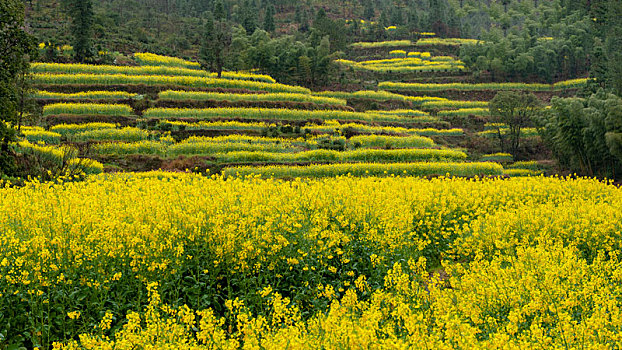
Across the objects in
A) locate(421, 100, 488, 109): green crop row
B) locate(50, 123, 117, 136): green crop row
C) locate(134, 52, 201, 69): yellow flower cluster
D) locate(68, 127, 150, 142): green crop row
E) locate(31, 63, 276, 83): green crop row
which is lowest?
locate(68, 127, 150, 142): green crop row

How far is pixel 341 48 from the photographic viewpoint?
84.2m

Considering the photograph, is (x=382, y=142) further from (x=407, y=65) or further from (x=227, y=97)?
(x=407, y=65)

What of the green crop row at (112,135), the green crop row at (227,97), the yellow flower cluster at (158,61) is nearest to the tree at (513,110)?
the green crop row at (227,97)

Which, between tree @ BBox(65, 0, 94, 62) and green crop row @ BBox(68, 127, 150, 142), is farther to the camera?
tree @ BBox(65, 0, 94, 62)

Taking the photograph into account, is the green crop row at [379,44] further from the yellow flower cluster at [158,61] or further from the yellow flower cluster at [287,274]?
the yellow flower cluster at [287,274]

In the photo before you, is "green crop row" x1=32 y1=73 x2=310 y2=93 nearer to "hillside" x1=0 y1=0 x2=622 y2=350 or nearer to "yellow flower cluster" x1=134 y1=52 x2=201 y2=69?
"hillside" x1=0 y1=0 x2=622 y2=350

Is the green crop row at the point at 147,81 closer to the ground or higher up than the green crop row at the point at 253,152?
higher up

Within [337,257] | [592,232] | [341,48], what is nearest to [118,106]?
[337,257]

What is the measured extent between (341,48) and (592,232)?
253 ft

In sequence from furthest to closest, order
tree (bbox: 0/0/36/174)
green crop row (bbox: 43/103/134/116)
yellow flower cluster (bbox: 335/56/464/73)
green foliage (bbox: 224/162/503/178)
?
yellow flower cluster (bbox: 335/56/464/73)
green crop row (bbox: 43/103/134/116)
green foliage (bbox: 224/162/503/178)
tree (bbox: 0/0/36/174)

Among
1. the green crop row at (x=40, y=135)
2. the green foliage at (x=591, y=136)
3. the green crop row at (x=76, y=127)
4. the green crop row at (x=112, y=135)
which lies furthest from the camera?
the green crop row at (x=76, y=127)

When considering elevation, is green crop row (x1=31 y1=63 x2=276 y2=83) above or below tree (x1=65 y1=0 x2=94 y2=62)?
below

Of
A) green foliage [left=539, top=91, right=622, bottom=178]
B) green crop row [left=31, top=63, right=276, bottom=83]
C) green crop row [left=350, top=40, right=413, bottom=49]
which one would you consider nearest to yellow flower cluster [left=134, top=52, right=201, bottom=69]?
green crop row [left=31, top=63, right=276, bottom=83]

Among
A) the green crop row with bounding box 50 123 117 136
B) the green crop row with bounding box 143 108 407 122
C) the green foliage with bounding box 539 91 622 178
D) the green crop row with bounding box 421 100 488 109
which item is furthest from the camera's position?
the green crop row with bounding box 421 100 488 109
